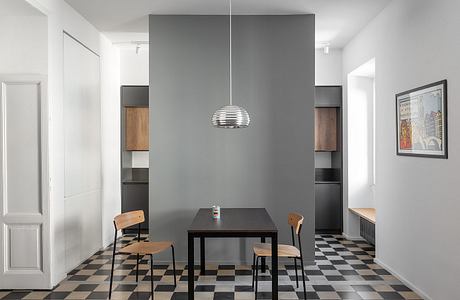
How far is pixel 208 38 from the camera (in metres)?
4.92

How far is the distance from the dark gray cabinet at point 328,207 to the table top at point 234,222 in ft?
7.80

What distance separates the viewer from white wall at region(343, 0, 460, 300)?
127 inches

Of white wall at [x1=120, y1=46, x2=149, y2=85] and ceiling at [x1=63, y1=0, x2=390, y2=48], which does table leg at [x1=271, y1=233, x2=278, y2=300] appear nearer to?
ceiling at [x1=63, y1=0, x2=390, y2=48]

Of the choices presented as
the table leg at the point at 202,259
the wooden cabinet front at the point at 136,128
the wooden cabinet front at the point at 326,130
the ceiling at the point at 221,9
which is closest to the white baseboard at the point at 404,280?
the table leg at the point at 202,259

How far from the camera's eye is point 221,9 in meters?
4.71

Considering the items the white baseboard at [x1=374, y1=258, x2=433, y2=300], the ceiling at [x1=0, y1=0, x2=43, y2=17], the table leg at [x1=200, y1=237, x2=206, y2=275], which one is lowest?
the white baseboard at [x1=374, y1=258, x2=433, y2=300]

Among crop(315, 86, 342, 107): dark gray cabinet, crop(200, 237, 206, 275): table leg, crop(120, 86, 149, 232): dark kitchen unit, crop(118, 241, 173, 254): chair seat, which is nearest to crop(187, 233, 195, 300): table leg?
crop(118, 241, 173, 254): chair seat

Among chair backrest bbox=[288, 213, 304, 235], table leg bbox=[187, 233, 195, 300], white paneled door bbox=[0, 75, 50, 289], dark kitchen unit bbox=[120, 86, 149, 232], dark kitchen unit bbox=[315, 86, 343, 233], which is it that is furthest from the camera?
dark kitchen unit bbox=[120, 86, 149, 232]

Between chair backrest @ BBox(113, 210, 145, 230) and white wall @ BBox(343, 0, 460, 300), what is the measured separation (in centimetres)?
277

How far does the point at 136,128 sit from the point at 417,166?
15.1 feet

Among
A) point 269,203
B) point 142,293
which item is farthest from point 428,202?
point 142,293

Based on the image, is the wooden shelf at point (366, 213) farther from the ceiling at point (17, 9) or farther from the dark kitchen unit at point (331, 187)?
the ceiling at point (17, 9)

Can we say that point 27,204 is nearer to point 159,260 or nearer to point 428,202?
point 159,260

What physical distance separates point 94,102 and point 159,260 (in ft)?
7.39
